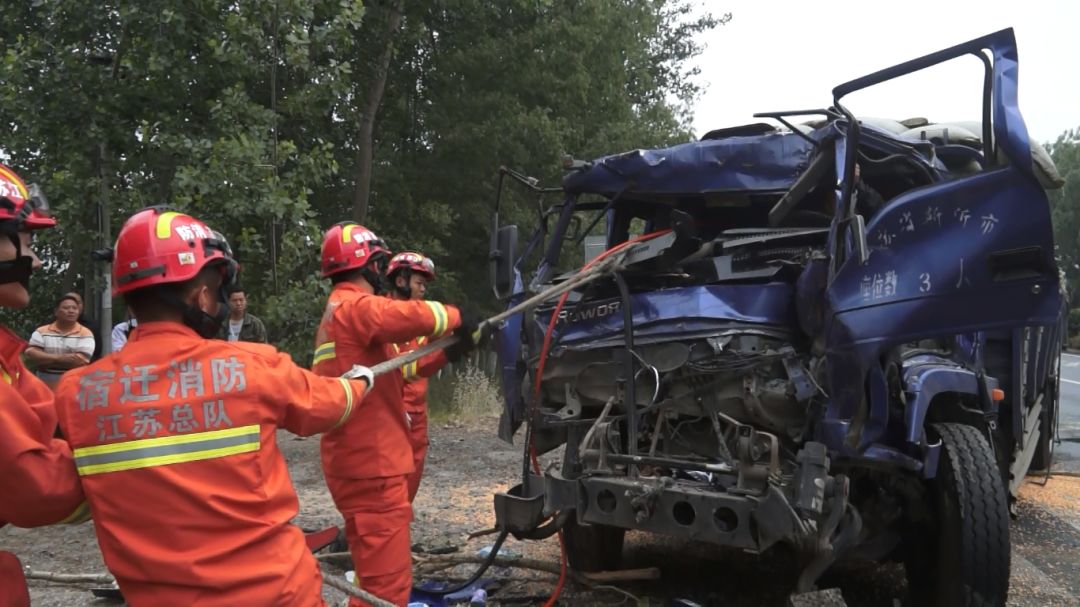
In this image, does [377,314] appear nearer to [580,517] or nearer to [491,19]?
[580,517]

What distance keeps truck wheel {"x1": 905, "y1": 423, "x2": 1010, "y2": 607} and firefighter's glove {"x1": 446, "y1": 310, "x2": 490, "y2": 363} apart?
215 centimetres

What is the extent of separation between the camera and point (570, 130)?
1463 centimetres

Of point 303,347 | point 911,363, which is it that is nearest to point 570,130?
point 303,347

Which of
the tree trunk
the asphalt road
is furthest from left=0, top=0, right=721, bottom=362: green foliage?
the asphalt road

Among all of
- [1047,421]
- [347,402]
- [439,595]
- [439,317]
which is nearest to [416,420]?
[439,595]

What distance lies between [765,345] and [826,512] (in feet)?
2.40

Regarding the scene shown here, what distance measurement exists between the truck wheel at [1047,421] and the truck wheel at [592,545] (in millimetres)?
4095

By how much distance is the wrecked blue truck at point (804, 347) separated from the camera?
3162mm

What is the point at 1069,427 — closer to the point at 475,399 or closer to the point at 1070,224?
the point at 475,399

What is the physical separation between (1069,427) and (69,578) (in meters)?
12.4

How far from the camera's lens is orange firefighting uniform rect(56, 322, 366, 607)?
2.08 meters

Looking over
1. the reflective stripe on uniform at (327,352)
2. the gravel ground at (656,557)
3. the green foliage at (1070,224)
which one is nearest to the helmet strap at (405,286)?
the gravel ground at (656,557)

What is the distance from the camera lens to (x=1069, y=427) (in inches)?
468

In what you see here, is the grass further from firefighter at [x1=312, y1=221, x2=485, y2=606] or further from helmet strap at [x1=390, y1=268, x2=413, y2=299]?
firefighter at [x1=312, y1=221, x2=485, y2=606]
